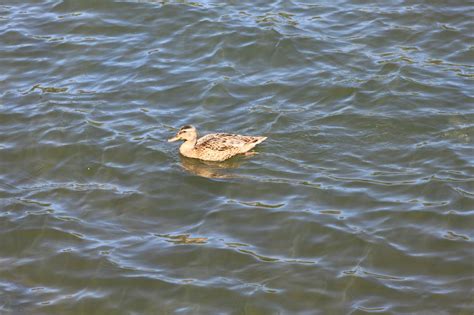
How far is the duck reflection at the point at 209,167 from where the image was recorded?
12289 mm

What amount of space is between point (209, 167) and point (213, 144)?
365 millimetres

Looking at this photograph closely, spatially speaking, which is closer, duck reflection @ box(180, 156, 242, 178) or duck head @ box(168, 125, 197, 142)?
duck reflection @ box(180, 156, 242, 178)

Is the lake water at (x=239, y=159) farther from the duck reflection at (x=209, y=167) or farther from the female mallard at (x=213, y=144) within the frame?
the female mallard at (x=213, y=144)

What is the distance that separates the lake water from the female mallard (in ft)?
0.57

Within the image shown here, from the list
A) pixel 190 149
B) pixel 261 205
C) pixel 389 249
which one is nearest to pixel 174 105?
pixel 190 149

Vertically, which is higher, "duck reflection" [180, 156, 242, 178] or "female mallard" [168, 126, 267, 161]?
"female mallard" [168, 126, 267, 161]

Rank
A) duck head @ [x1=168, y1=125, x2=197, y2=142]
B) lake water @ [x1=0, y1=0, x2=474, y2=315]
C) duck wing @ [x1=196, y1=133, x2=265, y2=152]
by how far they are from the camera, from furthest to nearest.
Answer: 1. duck head @ [x1=168, y1=125, x2=197, y2=142]
2. duck wing @ [x1=196, y1=133, x2=265, y2=152]
3. lake water @ [x1=0, y1=0, x2=474, y2=315]

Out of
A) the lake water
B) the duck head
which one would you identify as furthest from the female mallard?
the lake water

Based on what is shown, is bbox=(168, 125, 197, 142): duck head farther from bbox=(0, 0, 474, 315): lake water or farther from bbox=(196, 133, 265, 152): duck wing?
bbox=(0, 0, 474, 315): lake water

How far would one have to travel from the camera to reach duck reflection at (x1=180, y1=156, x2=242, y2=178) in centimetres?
1229

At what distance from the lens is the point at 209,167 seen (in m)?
12.7

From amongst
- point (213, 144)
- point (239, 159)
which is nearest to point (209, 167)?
point (213, 144)

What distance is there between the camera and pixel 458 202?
35.5 feet

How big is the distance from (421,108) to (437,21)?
3.17 m
